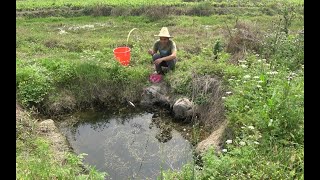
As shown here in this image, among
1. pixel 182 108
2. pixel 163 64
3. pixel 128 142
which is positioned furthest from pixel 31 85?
pixel 182 108

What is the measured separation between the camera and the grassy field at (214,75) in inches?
164

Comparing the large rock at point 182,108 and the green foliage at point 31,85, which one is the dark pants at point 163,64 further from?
the green foliage at point 31,85

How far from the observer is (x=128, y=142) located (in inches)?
265

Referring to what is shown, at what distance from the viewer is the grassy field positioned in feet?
13.7

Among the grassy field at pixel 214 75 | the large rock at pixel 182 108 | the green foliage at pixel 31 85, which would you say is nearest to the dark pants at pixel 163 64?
the grassy field at pixel 214 75

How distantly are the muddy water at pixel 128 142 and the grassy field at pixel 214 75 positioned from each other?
1.98ft

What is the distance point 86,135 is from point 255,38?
5160 millimetres

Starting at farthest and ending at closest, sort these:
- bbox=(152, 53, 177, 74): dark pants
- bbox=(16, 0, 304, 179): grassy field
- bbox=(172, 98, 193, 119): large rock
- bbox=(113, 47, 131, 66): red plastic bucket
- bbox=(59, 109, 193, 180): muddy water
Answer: bbox=(113, 47, 131, 66): red plastic bucket → bbox=(152, 53, 177, 74): dark pants → bbox=(172, 98, 193, 119): large rock → bbox=(59, 109, 193, 180): muddy water → bbox=(16, 0, 304, 179): grassy field

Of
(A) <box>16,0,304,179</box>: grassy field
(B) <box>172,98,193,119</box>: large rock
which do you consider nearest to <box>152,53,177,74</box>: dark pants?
(A) <box>16,0,304,179</box>: grassy field

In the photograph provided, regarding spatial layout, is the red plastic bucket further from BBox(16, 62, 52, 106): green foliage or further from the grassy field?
BBox(16, 62, 52, 106): green foliage

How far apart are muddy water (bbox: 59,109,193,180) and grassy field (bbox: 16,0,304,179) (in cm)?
60
